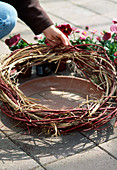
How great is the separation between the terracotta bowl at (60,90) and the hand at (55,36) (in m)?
0.34

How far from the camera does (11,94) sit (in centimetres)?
195

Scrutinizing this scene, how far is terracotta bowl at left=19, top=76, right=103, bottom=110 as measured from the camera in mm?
2340

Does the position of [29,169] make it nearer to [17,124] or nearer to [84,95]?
[17,124]

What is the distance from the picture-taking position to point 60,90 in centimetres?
248

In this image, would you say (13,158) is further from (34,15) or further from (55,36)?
(34,15)

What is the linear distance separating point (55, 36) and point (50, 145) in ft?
2.65

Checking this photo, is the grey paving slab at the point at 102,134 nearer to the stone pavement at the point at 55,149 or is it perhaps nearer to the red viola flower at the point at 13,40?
the stone pavement at the point at 55,149

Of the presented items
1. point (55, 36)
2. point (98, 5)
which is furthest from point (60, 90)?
point (98, 5)

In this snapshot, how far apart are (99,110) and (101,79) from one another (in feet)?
1.46

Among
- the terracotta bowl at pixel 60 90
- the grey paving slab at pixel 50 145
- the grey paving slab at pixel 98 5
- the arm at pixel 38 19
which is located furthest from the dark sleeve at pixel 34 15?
Answer: the grey paving slab at pixel 98 5

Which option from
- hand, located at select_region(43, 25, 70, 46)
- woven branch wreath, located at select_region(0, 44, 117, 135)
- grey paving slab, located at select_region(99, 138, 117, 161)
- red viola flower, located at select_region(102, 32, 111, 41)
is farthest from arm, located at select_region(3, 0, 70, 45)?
grey paving slab, located at select_region(99, 138, 117, 161)

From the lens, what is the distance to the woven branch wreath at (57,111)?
Result: 1.86 meters

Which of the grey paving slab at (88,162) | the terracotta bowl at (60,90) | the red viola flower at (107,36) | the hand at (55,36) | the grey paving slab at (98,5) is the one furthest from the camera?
the grey paving slab at (98,5)

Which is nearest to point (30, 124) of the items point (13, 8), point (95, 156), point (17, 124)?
point (17, 124)
